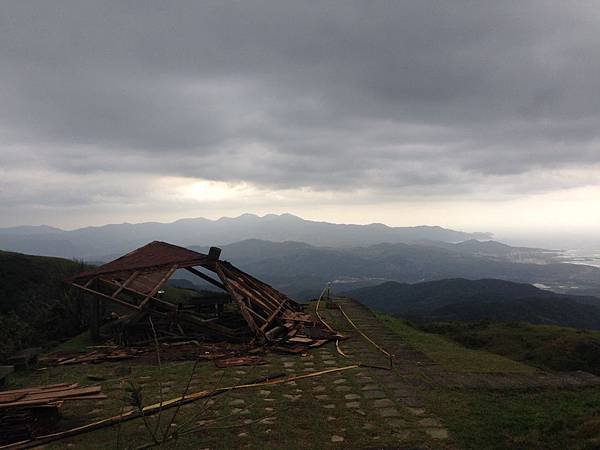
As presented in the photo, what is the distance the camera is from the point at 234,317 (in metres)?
16.5

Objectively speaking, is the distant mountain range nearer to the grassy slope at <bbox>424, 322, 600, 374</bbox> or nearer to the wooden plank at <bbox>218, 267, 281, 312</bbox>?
the grassy slope at <bbox>424, 322, 600, 374</bbox>

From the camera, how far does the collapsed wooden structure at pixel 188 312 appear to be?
45.5 feet

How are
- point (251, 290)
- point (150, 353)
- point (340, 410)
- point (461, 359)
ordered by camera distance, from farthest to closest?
point (251, 290)
point (150, 353)
point (461, 359)
point (340, 410)

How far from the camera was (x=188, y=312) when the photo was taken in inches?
625

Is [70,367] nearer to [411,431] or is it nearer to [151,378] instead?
[151,378]

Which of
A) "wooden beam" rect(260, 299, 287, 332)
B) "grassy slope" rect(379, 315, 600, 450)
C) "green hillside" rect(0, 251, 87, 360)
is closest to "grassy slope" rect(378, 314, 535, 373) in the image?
"grassy slope" rect(379, 315, 600, 450)

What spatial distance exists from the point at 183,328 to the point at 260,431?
966 centimetres

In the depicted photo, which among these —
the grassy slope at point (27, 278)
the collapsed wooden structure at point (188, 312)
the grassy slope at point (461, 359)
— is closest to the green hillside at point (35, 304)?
the grassy slope at point (27, 278)

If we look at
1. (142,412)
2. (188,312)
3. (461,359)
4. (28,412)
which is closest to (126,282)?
(188,312)

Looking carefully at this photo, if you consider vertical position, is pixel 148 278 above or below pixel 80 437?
above

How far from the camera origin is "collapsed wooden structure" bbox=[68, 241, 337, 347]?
13875mm

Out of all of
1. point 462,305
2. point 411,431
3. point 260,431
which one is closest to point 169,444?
point 260,431

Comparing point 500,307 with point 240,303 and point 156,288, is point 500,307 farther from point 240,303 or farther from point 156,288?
point 156,288

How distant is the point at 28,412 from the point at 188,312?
9812 mm
